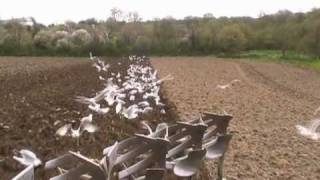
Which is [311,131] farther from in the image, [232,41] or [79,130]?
[232,41]

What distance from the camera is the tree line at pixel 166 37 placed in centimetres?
7869

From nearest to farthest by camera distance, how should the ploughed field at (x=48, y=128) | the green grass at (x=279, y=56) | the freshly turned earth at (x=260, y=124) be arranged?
the ploughed field at (x=48, y=128)
the freshly turned earth at (x=260, y=124)
the green grass at (x=279, y=56)

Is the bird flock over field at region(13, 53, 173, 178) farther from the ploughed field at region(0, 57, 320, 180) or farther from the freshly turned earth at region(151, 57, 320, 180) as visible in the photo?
the freshly turned earth at region(151, 57, 320, 180)

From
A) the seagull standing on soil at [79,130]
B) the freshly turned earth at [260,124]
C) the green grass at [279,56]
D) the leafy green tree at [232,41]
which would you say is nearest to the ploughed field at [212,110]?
the freshly turned earth at [260,124]

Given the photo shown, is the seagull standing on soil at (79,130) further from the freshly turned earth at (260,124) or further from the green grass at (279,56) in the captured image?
the green grass at (279,56)

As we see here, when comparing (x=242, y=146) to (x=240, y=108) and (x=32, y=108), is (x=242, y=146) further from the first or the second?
(x=240, y=108)

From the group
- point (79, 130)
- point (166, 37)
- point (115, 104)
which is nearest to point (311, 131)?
point (115, 104)

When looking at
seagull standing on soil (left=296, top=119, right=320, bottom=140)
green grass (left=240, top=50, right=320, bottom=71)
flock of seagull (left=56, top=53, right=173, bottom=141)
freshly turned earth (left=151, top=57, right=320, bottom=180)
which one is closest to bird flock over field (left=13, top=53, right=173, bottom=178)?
flock of seagull (left=56, top=53, right=173, bottom=141)

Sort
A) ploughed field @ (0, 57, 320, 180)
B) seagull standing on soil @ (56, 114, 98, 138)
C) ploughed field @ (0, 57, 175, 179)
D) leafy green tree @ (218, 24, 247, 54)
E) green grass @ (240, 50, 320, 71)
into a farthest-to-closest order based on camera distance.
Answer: leafy green tree @ (218, 24, 247, 54) < green grass @ (240, 50, 320, 71) < seagull standing on soil @ (56, 114, 98, 138) < ploughed field @ (0, 57, 320, 180) < ploughed field @ (0, 57, 175, 179)

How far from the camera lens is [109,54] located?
78.7 m

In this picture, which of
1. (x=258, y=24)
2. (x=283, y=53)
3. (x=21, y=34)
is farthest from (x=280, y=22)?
(x=21, y=34)

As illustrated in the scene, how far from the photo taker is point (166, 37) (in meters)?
88.8

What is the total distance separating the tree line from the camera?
78688mm

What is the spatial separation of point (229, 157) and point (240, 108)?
852 cm
